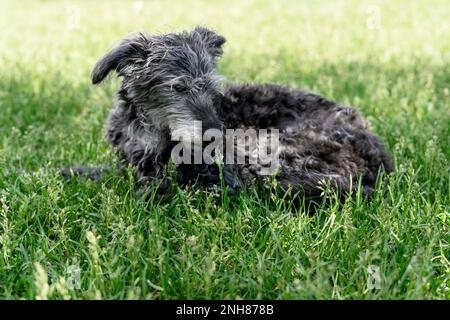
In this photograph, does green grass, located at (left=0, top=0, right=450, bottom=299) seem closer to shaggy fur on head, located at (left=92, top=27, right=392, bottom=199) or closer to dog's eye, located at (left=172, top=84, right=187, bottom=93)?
shaggy fur on head, located at (left=92, top=27, right=392, bottom=199)

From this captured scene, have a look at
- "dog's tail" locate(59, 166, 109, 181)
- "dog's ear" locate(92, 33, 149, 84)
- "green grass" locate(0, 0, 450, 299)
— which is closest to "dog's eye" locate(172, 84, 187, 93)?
"dog's ear" locate(92, 33, 149, 84)

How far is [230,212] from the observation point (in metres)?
4.59

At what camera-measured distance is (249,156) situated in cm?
512

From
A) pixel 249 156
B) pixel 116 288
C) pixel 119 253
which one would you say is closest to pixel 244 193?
pixel 249 156

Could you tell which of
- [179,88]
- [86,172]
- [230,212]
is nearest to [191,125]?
[179,88]

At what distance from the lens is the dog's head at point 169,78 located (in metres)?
4.70

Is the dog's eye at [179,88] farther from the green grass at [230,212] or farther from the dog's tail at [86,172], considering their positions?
the dog's tail at [86,172]

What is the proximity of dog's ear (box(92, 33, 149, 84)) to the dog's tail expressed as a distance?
88 centimetres

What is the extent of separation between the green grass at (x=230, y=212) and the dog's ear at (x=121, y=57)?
0.83 metres

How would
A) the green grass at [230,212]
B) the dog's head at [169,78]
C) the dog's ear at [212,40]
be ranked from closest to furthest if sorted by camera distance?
1. the green grass at [230,212]
2. the dog's head at [169,78]
3. the dog's ear at [212,40]

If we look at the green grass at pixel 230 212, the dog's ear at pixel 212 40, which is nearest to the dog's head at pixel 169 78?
the dog's ear at pixel 212 40
